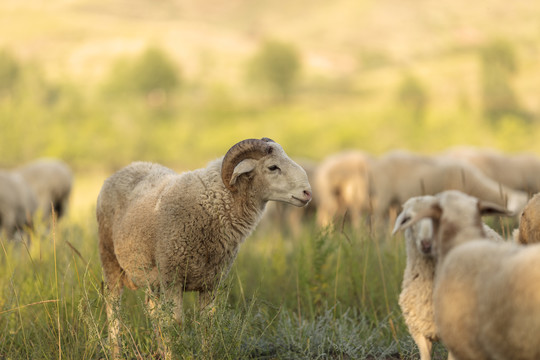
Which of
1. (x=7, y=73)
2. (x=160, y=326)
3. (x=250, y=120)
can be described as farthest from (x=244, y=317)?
(x=7, y=73)

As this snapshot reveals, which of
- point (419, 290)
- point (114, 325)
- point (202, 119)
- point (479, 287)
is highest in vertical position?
point (479, 287)

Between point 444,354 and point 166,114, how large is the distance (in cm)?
6880

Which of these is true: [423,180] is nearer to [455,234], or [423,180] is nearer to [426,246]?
[426,246]

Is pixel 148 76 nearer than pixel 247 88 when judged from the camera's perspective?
Yes

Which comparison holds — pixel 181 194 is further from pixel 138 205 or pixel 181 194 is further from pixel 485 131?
pixel 485 131

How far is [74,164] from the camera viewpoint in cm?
4716

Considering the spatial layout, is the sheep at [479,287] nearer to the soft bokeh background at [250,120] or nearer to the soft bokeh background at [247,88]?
the soft bokeh background at [250,120]

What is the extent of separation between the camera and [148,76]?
268 ft

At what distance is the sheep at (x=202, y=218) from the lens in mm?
4215

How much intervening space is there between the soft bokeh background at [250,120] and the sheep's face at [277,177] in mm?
706

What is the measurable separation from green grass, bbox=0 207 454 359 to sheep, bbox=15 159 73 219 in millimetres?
8483

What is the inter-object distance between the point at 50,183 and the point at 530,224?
12.8 m

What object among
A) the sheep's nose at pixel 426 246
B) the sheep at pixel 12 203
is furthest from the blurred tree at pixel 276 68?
the sheep's nose at pixel 426 246

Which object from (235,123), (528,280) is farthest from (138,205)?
(235,123)
